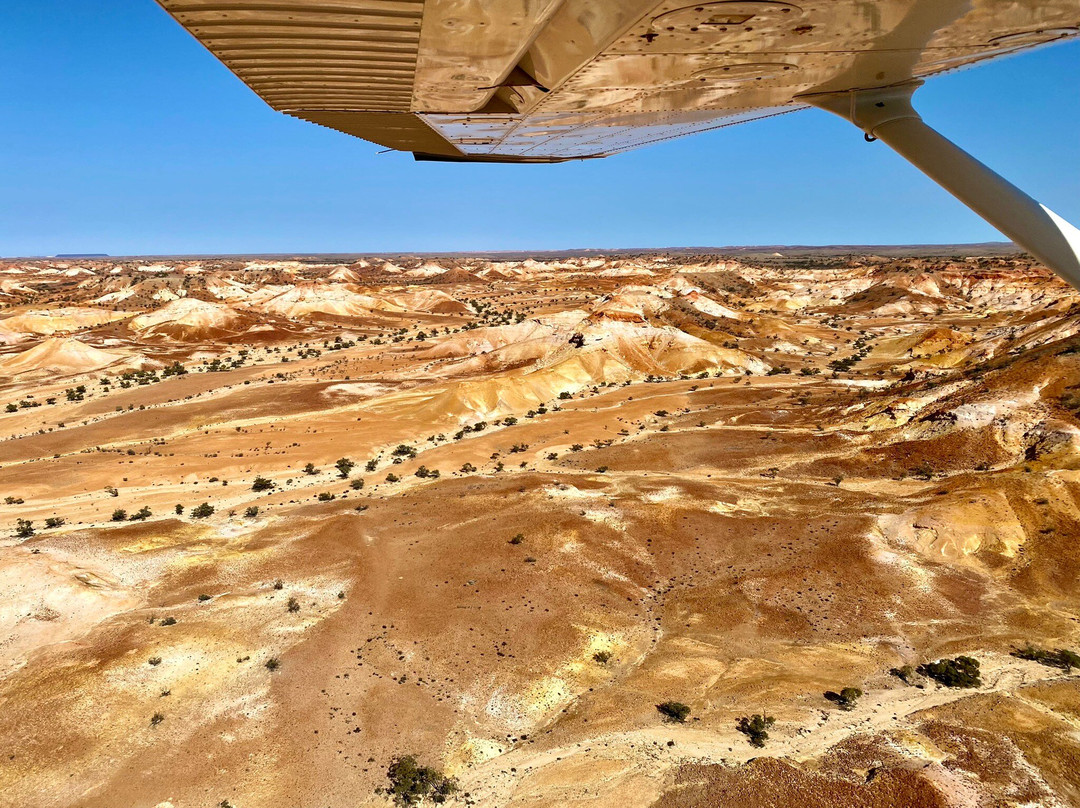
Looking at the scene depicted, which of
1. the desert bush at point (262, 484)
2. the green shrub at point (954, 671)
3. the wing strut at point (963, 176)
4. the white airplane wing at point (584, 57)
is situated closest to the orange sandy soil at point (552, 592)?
the green shrub at point (954, 671)

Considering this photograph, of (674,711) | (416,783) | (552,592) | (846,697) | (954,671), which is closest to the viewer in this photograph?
(416,783)

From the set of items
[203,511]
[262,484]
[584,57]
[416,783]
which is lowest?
[416,783]

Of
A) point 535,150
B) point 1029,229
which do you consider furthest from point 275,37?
point 1029,229

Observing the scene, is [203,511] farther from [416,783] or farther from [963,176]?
[963,176]

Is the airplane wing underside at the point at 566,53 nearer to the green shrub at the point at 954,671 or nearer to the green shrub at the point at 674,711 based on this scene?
the green shrub at the point at 674,711

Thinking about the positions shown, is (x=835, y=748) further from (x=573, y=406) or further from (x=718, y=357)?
(x=718, y=357)

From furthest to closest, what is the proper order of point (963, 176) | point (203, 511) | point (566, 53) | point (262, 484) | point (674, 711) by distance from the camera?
point (262, 484) < point (203, 511) < point (674, 711) < point (963, 176) < point (566, 53)

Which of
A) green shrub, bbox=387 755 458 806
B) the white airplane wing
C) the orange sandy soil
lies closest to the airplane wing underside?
the white airplane wing

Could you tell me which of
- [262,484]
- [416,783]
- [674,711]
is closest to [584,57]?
[416,783]
